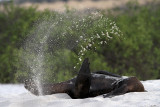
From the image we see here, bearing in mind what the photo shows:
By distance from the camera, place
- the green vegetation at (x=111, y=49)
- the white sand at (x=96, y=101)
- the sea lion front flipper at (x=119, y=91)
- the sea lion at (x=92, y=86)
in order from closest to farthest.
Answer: the white sand at (x=96, y=101) < the sea lion front flipper at (x=119, y=91) < the sea lion at (x=92, y=86) < the green vegetation at (x=111, y=49)

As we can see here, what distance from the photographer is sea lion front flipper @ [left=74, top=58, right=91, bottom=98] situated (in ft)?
17.5

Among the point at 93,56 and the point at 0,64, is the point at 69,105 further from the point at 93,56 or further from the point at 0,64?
the point at 0,64

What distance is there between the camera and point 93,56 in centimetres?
998

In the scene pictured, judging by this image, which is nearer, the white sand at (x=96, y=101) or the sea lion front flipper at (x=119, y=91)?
the white sand at (x=96, y=101)

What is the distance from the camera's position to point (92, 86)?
5.54m

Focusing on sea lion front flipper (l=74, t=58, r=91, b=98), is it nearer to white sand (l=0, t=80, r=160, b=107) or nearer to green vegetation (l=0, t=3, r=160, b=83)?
white sand (l=0, t=80, r=160, b=107)

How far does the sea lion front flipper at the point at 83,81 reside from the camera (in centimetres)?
532

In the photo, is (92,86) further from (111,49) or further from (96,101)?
(111,49)

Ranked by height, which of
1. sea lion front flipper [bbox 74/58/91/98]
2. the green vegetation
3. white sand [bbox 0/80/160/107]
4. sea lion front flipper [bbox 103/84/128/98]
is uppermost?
the green vegetation

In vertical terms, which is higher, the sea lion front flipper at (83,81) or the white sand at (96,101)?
the sea lion front flipper at (83,81)

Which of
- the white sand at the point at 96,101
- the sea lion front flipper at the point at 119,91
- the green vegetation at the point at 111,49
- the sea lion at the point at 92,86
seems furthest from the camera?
the green vegetation at the point at 111,49

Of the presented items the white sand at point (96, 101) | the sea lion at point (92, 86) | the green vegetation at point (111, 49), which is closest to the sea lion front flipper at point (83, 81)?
the sea lion at point (92, 86)

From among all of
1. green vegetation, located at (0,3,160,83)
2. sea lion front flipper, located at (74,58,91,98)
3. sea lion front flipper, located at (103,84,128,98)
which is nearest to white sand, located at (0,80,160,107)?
sea lion front flipper, located at (103,84,128,98)

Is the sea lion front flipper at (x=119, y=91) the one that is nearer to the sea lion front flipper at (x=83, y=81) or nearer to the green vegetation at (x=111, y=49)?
the sea lion front flipper at (x=83, y=81)
